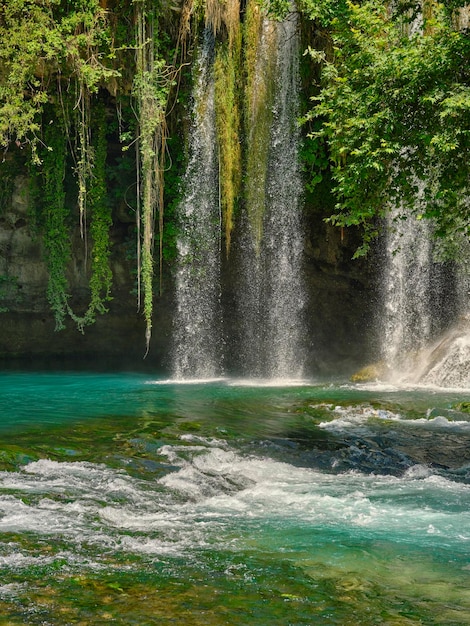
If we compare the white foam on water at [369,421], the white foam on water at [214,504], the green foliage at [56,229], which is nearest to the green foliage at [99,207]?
the green foliage at [56,229]

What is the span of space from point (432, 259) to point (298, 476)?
34.2ft

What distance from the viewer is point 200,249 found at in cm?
1691

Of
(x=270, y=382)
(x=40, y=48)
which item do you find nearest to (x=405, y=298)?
(x=270, y=382)

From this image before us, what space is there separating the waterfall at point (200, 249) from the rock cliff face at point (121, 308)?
3.10 ft

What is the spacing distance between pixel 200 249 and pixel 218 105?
3075 mm

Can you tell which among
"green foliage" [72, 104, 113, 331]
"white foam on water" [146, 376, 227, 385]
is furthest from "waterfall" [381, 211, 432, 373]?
"green foliage" [72, 104, 113, 331]

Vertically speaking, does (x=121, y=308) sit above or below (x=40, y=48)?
below

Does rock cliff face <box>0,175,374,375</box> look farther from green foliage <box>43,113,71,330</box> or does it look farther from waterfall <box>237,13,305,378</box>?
green foliage <box>43,113,71,330</box>

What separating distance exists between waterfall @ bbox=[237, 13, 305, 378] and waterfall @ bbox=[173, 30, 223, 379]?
76cm

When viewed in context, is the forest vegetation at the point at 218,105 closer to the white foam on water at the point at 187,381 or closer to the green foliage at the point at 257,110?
the green foliage at the point at 257,110

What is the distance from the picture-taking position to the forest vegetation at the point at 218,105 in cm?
921

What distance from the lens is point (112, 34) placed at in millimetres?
14062

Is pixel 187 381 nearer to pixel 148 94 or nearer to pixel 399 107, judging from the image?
→ pixel 148 94

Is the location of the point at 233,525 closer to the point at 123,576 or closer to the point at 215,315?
the point at 123,576
